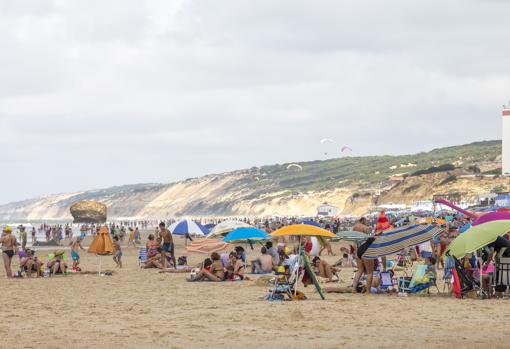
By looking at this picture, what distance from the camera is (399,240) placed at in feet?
51.2

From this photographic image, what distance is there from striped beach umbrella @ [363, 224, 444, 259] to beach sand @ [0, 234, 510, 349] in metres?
0.78

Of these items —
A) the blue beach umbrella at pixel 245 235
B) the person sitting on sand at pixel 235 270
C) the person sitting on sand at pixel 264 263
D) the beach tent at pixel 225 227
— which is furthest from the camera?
the beach tent at pixel 225 227

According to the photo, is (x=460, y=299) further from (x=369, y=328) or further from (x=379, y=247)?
(x=369, y=328)

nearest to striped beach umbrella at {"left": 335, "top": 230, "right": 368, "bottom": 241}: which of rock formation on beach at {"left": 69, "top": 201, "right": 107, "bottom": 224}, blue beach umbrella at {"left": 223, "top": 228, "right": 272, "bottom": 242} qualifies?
blue beach umbrella at {"left": 223, "top": 228, "right": 272, "bottom": 242}

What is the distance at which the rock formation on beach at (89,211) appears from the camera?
360 feet

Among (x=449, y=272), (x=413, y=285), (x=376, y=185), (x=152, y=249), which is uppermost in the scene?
(x=376, y=185)

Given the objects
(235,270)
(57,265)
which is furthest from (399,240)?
(57,265)

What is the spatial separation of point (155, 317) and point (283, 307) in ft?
7.23

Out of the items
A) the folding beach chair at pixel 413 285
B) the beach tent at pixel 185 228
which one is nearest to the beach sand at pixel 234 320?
the folding beach chair at pixel 413 285

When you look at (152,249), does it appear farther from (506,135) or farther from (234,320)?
(506,135)

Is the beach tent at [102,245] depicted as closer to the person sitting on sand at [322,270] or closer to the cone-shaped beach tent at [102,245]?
the cone-shaped beach tent at [102,245]

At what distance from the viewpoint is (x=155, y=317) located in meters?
12.5

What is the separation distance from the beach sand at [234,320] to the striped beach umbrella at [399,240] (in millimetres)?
777

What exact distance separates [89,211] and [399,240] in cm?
9669
